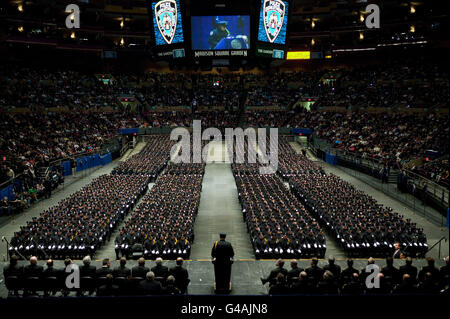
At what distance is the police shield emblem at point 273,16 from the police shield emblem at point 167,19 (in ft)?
8.85

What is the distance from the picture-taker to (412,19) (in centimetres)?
4772

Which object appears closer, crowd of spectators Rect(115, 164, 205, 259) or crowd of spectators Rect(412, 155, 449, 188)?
crowd of spectators Rect(115, 164, 205, 259)

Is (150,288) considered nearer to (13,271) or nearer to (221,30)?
(13,271)

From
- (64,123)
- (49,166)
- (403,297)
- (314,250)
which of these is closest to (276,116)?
(64,123)

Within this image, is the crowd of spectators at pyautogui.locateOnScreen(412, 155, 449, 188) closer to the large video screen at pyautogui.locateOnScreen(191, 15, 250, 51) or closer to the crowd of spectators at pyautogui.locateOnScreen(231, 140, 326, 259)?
the crowd of spectators at pyautogui.locateOnScreen(231, 140, 326, 259)

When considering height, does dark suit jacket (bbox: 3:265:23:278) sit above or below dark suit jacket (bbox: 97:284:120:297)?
below

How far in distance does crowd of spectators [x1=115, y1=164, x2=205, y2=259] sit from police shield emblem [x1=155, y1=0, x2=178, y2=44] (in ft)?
22.9

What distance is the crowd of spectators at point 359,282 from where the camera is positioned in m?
7.21

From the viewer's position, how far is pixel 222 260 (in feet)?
27.9

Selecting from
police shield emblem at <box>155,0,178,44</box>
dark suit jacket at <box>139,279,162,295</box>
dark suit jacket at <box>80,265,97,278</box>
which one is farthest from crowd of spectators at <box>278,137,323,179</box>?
dark suit jacket at <box>139,279,162,295</box>

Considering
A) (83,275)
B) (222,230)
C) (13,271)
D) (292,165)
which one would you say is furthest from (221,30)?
(292,165)

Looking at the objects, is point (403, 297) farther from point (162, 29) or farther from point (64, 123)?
point (64, 123)

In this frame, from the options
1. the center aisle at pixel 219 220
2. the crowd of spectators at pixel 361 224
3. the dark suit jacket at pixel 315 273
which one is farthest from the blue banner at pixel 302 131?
the dark suit jacket at pixel 315 273

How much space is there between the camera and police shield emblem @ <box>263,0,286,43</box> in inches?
433
